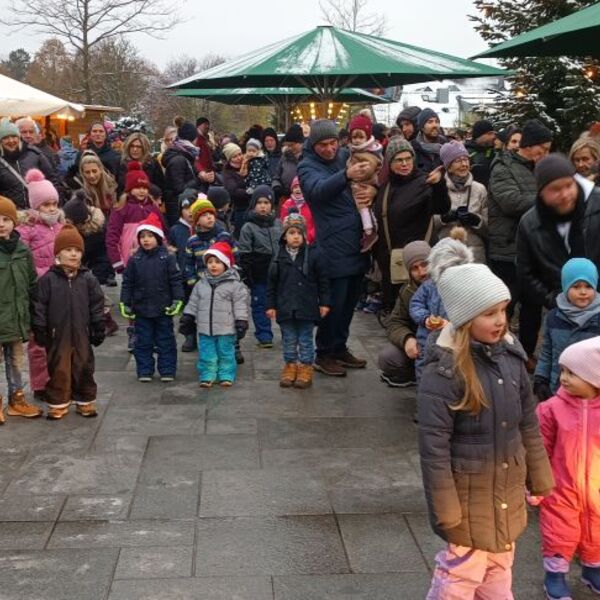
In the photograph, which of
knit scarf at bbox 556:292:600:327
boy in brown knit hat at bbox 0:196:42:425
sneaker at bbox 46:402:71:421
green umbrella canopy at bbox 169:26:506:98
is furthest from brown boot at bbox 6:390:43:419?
green umbrella canopy at bbox 169:26:506:98

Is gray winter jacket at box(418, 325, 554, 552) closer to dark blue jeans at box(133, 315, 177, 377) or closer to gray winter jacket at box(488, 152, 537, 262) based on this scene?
gray winter jacket at box(488, 152, 537, 262)

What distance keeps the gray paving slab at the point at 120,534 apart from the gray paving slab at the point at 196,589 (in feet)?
1.33

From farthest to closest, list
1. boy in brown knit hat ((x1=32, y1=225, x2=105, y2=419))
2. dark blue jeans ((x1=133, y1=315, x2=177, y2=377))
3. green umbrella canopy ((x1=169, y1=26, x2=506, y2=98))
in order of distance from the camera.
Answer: green umbrella canopy ((x1=169, y1=26, x2=506, y2=98)), dark blue jeans ((x1=133, y1=315, x2=177, y2=377)), boy in brown knit hat ((x1=32, y1=225, x2=105, y2=419))

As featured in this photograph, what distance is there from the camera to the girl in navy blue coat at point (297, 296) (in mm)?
7332

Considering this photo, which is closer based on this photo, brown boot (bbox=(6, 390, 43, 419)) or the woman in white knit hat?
the woman in white knit hat

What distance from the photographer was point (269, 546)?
4.54 m

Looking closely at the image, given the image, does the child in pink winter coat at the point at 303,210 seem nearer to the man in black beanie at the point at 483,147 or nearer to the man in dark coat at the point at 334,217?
Result: the man in dark coat at the point at 334,217

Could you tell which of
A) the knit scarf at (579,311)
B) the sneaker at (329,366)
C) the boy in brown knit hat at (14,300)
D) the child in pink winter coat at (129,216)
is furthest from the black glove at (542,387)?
the child in pink winter coat at (129,216)

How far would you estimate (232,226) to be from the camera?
1381 centimetres

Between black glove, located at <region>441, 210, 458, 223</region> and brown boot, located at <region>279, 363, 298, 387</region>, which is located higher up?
black glove, located at <region>441, 210, 458, 223</region>

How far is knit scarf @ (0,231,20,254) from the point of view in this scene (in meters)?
6.47

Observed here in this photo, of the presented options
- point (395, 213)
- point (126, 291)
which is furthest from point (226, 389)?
point (395, 213)

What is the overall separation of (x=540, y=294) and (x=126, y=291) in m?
3.50

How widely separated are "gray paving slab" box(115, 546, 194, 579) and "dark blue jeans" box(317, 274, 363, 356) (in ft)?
11.3
